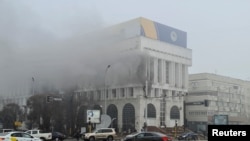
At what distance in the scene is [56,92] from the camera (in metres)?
72.6

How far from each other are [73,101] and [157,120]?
2699 centimetres

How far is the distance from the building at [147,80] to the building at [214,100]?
27.2 ft

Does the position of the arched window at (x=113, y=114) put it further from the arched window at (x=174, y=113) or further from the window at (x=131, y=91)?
the arched window at (x=174, y=113)

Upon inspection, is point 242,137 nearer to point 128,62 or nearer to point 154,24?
point 128,62

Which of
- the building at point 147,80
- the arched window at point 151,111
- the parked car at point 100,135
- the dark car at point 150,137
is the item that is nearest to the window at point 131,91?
the building at point 147,80

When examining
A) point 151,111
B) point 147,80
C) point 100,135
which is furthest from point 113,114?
point 100,135

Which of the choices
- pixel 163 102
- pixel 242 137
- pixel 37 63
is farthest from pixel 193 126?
pixel 242 137

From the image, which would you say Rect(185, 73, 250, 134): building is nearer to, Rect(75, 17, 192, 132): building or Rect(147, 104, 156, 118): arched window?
Rect(75, 17, 192, 132): building

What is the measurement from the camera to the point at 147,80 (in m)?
91.8

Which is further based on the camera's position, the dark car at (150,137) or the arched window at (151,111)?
the arched window at (151,111)

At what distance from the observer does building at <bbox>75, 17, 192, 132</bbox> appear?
3477 inches

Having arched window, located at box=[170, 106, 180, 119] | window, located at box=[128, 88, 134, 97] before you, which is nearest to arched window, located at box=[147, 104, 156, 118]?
window, located at box=[128, 88, 134, 97]

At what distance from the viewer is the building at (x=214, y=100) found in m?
115

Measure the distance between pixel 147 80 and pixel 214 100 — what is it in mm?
35799
